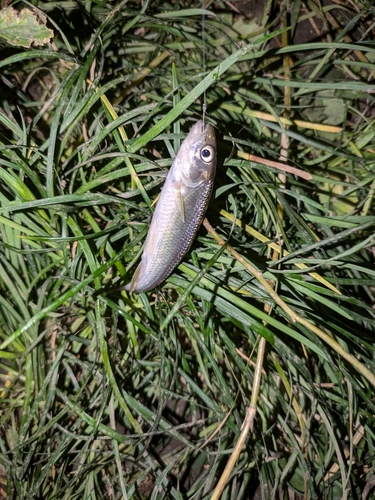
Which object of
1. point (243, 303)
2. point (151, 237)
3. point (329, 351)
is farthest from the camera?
point (329, 351)

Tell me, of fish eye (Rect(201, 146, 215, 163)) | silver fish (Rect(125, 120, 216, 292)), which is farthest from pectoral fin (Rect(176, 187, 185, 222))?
fish eye (Rect(201, 146, 215, 163))

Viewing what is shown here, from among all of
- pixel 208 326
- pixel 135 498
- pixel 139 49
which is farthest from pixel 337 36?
pixel 135 498

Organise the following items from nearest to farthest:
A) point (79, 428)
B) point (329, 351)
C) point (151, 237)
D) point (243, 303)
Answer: point (151, 237), point (243, 303), point (329, 351), point (79, 428)

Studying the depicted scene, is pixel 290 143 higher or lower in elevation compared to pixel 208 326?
higher

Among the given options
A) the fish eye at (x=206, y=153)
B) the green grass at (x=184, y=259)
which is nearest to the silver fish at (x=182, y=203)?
the fish eye at (x=206, y=153)

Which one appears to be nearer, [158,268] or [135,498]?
[158,268]

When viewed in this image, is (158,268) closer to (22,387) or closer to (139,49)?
(22,387)

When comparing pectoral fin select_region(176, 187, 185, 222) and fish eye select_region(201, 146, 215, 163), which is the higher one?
fish eye select_region(201, 146, 215, 163)

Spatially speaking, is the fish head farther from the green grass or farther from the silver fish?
the green grass
